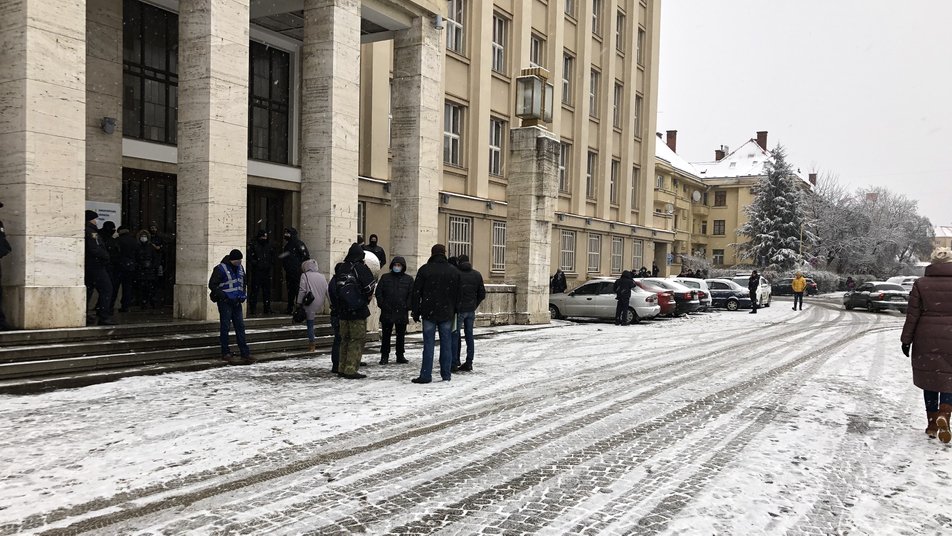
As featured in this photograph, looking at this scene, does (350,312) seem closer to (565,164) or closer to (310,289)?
(310,289)

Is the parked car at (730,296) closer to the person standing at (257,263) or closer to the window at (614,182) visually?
the window at (614,182)

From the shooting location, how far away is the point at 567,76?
3061 cm

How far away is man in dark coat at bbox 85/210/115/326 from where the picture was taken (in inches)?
387

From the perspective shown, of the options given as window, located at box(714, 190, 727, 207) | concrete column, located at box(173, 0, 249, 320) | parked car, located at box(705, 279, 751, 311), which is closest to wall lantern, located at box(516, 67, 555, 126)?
concrete column, located at box(173, 0, 249, 320)

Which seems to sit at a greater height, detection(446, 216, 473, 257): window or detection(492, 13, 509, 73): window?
detection(492, 13, 509, 73): window

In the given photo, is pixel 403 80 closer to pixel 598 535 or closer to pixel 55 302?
pixel 55 302

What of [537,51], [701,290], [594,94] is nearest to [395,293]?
[701,290]

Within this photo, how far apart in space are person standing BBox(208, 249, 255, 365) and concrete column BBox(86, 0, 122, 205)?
4.66 m

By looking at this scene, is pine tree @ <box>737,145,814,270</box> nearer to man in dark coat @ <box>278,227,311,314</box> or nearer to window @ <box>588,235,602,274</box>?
window @ <box>588,235,602,274</box>

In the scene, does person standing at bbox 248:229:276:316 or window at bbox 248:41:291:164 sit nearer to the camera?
person standing at bbox 248:229:276:316

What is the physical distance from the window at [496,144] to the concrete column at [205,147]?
48.1 feet

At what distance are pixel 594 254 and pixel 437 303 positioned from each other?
24.3 metres

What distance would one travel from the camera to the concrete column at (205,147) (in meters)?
11.4

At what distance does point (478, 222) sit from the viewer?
24.2 metres
